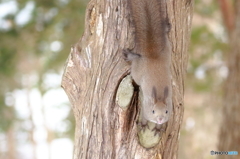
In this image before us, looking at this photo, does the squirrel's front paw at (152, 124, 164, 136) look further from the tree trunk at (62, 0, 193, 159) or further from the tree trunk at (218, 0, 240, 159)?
the tree trunk at (218, 0, 240, 159)

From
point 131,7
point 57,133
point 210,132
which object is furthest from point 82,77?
point 57,133

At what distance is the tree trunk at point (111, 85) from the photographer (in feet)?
5.23

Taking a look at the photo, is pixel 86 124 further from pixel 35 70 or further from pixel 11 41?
pixel 35 70

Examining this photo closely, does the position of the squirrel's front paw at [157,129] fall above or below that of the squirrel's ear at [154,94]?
below

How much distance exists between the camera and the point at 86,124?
1.73m

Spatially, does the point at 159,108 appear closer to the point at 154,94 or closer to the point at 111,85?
the point at 154,94

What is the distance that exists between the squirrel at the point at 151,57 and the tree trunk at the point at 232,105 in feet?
7.27

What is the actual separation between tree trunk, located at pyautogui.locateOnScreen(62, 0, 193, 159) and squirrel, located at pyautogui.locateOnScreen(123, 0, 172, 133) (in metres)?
0.05

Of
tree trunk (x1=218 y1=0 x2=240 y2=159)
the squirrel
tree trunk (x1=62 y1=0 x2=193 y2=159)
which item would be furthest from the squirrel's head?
tree trunk (x1=218 y1=0 x2=240 y2=159)

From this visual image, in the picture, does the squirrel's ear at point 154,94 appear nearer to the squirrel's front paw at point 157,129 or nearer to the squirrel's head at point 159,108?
the squirrel's head at point 159,108

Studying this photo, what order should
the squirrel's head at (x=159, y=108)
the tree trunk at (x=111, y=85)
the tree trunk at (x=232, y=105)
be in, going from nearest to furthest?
the squirrel's head at (x=159, y=108) → the tree trunk at (x=111, y=85) → the tree trunk at (x=232, y=105)

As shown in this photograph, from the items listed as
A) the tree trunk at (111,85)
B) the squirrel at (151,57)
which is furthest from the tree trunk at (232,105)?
the squirrel at (151,57)

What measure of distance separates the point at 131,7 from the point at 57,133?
7.49 meters

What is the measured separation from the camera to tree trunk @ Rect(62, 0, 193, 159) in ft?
5.23
